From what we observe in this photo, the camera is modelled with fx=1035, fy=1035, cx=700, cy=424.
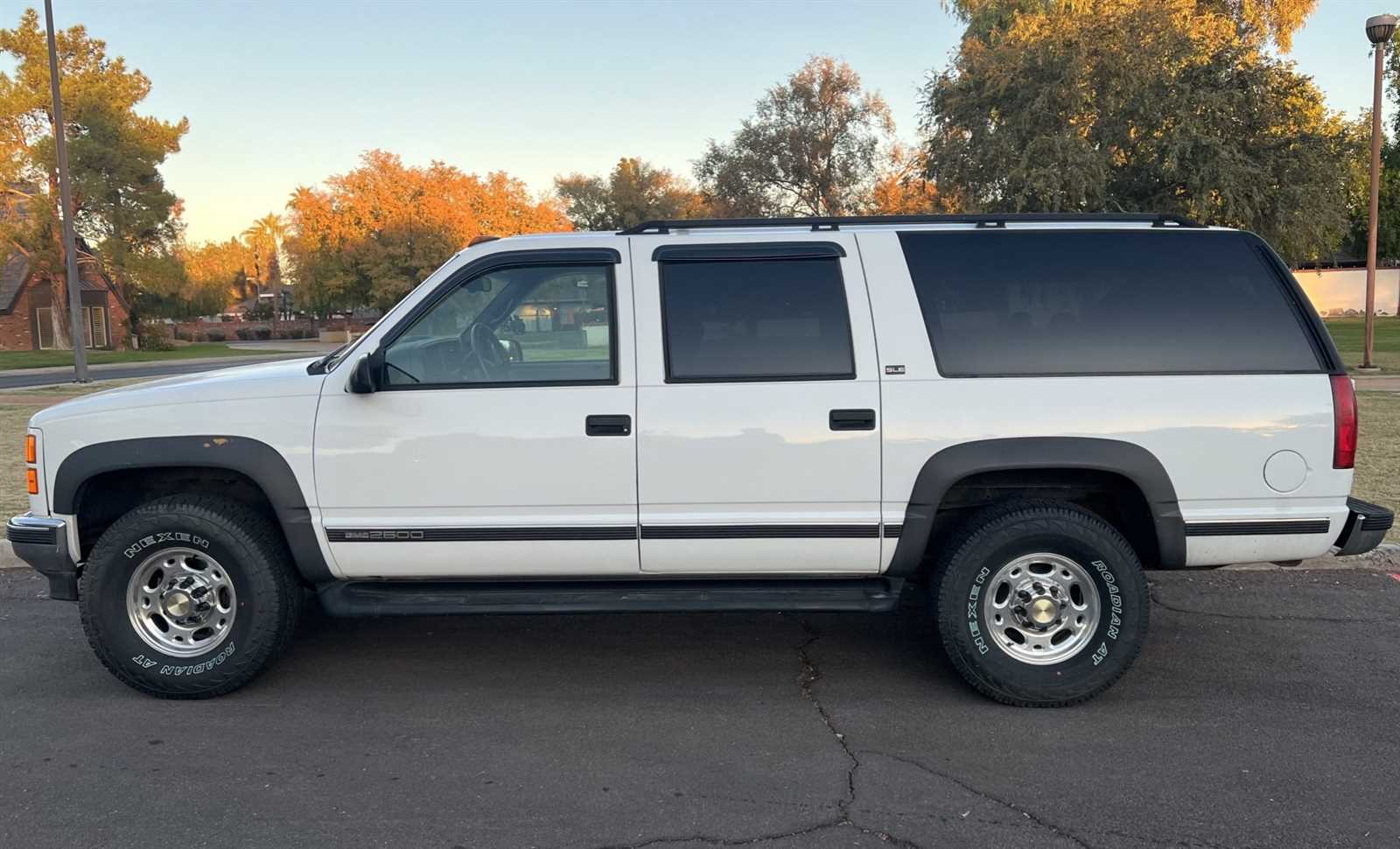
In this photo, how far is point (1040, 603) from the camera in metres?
4.29

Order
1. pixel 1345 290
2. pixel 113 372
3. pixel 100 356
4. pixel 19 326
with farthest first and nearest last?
pixel 1345 290 < pixel 19 326 < pixel 100 356 < pixel 113 372

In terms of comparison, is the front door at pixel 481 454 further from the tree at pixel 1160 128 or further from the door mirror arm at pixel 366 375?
the tree at pixel 1160 128

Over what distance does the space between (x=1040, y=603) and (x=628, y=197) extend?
47.1m

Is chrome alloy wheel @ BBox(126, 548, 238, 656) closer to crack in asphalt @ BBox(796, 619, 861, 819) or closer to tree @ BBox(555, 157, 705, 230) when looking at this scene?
crack in asphalt @ BBox(796, 619, 861, 819)

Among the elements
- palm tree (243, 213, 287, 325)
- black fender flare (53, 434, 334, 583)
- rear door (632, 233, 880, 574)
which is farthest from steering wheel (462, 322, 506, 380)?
palm tree (243, 213, 287, 325)

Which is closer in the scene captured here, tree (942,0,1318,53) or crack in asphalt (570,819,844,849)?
crack in asphalt (570,819,844,849)

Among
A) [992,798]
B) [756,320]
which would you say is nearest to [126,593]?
[756,320]

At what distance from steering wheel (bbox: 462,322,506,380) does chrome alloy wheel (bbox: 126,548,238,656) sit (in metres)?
1.41

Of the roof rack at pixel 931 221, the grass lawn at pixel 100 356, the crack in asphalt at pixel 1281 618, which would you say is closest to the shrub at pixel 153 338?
the grass lawn at pixel 100 356

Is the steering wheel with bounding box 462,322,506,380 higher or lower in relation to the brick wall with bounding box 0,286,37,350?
lower

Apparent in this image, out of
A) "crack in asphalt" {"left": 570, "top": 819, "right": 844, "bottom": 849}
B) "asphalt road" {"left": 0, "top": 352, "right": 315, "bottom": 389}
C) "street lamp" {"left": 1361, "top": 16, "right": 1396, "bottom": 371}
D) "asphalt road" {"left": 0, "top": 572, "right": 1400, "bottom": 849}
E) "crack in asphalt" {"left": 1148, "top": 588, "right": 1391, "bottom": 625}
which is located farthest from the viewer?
"asphalt road" {"left": 0, "top": 352, "right": 315, "bottom": 389}

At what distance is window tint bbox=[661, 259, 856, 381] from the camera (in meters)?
4.25

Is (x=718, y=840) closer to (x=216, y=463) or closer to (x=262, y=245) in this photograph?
(x=216, y=463)

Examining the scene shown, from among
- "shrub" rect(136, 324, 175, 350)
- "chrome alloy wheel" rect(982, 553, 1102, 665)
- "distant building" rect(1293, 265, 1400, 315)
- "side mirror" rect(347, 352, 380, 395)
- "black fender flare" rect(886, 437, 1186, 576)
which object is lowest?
"chrome alloy wheel" rect(982, 553, 1102, 665)
